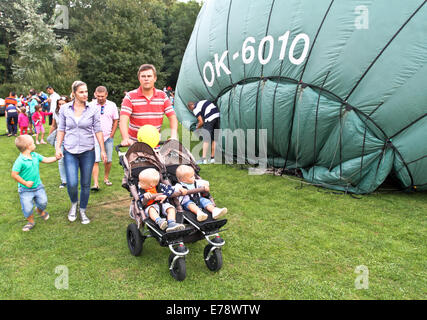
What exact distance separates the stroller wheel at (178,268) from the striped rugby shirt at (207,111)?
196 inches

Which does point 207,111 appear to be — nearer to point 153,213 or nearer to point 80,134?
point 80,134

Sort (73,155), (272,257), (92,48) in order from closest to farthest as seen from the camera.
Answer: (272,257) < (73,155) < (92,48)

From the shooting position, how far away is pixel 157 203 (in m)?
3.41

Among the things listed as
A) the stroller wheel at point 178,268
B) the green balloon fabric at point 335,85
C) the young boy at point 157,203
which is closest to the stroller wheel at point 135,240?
the young boy at point 157,203

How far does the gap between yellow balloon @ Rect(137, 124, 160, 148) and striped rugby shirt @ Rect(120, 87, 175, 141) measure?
23cm

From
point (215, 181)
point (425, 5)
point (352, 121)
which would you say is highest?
point (425, 5)

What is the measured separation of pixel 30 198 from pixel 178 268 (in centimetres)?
218

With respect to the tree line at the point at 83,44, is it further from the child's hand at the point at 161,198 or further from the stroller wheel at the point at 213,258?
the stroller wheel at the point at 213,258

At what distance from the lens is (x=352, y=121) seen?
17.7 feet

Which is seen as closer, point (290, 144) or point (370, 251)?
point (370, 251)

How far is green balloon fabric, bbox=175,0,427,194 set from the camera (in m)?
4.99
